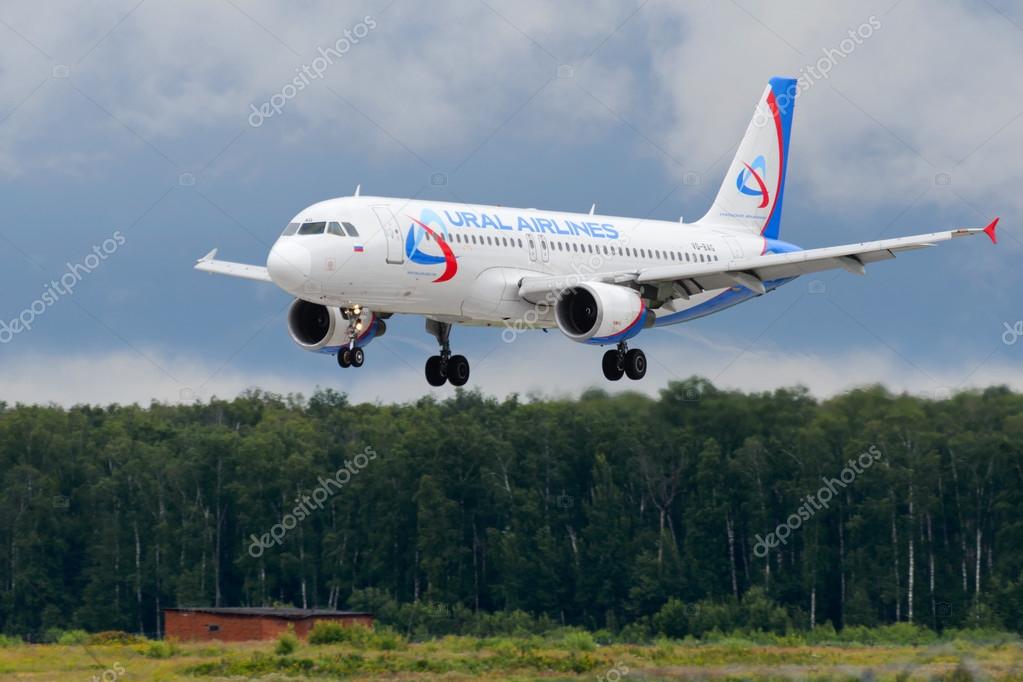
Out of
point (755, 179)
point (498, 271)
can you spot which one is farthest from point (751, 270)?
point (755, 179)

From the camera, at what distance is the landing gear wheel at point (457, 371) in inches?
2373

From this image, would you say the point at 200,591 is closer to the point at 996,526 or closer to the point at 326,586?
the point at 326,586

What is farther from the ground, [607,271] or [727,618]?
[607,271]

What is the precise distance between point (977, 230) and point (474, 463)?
177 feet

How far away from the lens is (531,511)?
10019 cm

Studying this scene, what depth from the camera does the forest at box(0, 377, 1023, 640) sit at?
81.2 m

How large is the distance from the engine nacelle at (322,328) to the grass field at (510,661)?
1092cm

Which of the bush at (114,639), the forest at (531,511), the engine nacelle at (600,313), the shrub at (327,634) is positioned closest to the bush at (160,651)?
the shrub at (327,634)

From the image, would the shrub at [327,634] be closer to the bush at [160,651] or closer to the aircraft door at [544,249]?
the bush at [160,651]

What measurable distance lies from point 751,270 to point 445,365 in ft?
32.1

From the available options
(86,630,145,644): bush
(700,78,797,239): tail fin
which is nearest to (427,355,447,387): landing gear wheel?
(700,78,797,239): tail fin

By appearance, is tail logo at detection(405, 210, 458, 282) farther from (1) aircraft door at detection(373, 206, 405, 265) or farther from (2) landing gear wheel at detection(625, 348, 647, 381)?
(2) landing gear wheel at detection(625, 348, 647, 381)

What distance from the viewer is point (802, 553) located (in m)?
88.8

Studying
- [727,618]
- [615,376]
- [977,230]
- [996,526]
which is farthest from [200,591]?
[977,230]
